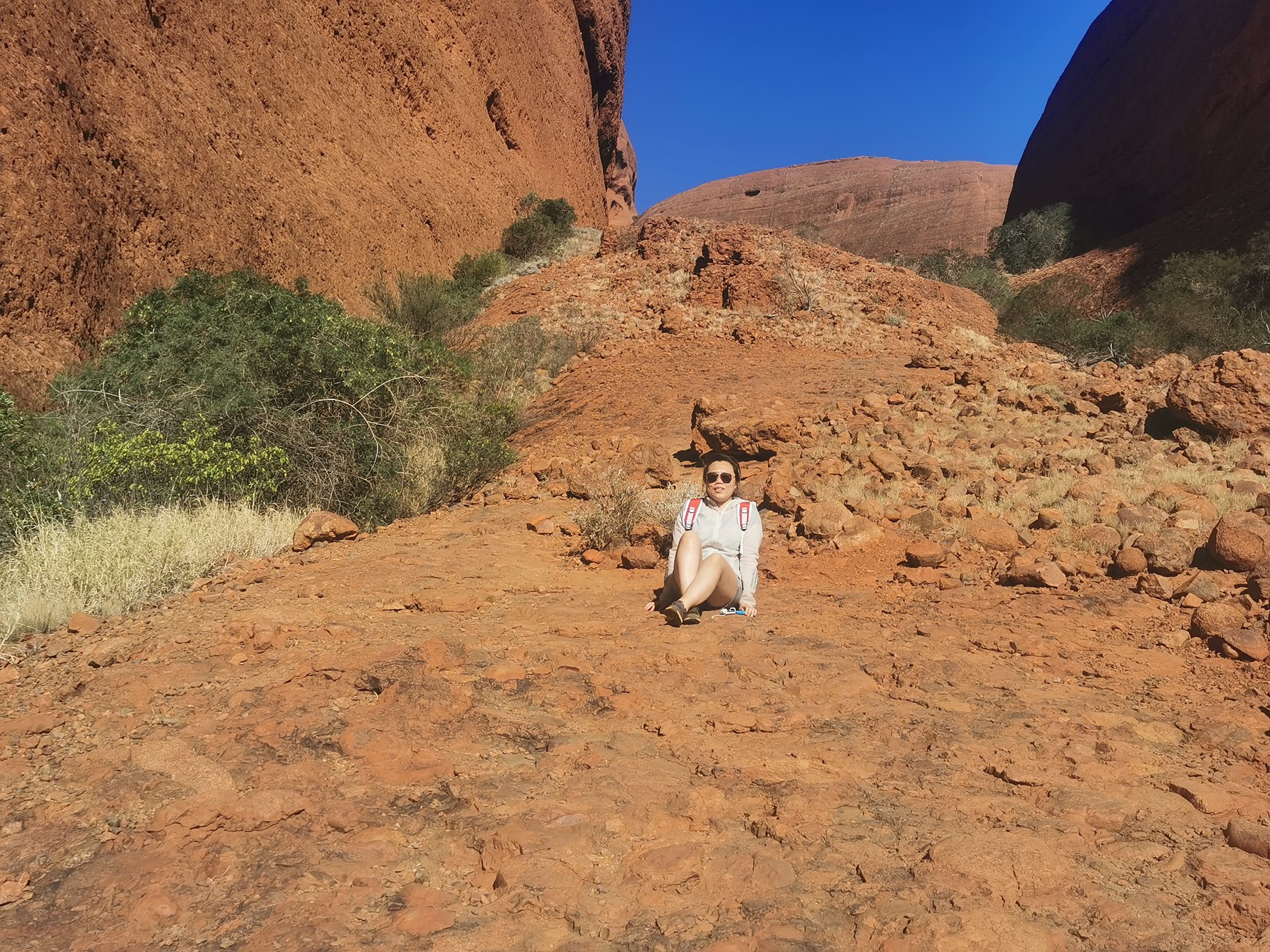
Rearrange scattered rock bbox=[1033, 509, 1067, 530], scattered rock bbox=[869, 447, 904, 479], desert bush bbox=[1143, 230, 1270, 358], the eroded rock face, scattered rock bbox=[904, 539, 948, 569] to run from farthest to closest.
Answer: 1. desert bush bbox=[1143, 230, 1270, 358]
2. the eroded rock face
3. scattered rock bbox=[869, 447, 904, 479]
4. scattered rock bbox=[1033, 509, 1067, 530]
5. scattered rock bbox=[904, 539, 948, 569]

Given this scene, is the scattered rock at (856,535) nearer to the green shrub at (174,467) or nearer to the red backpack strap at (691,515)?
the red backpack strap at (691,515)

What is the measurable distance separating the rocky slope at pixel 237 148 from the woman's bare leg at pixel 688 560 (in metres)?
6.50

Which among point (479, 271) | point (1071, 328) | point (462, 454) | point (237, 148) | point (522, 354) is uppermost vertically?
point (237, 148)

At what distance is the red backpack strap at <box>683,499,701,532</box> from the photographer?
4078 millimetres

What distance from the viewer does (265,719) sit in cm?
263

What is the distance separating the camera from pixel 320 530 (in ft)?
17.4

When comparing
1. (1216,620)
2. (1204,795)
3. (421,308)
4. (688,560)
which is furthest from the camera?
(421,308)

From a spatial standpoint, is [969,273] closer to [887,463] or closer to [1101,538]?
[887,463]

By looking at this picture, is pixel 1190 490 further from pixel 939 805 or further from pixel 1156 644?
pixel 939 805

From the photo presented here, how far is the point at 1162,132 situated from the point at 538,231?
980 inches

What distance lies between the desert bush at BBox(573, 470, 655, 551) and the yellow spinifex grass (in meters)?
2.05

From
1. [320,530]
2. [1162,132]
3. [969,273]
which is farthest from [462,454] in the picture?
[1162,132]

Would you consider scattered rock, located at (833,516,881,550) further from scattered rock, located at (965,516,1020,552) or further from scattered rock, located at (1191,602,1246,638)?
scattered rock, located at (1191,602,1246,638)

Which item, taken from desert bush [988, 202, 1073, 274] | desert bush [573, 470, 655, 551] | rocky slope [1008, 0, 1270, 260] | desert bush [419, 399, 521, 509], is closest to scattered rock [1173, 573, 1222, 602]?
desert bush [573, 470, 655, 551]
